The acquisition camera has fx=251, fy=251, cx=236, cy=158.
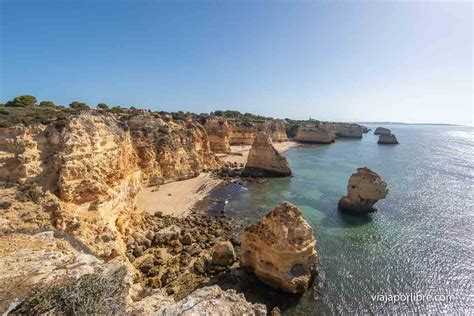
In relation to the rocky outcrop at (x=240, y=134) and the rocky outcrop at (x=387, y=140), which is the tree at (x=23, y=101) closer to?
the rocky outcrop at (x=240, y=134)

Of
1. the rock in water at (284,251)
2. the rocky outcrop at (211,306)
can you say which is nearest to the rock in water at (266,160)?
the rock in water at (284,251)

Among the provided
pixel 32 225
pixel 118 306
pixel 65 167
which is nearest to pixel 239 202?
pixel 65 167

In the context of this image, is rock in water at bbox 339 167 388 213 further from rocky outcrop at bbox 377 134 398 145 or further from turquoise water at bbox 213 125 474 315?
rocky outcrop at bbox 377 134 398 145

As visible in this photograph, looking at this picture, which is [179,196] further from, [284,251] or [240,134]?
[240,134]

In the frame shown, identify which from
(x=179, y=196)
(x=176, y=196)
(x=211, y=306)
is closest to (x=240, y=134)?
(x=179, y=196)

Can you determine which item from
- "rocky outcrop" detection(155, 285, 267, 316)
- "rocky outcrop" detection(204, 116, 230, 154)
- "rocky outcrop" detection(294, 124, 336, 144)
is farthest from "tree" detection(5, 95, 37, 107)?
"rocky outcrop" detection(294, 124, 336, 144)

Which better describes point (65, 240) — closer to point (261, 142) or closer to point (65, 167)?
point (65, 167)
